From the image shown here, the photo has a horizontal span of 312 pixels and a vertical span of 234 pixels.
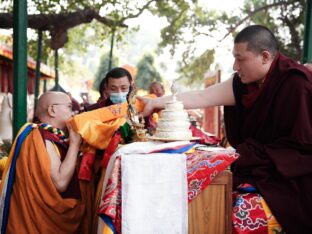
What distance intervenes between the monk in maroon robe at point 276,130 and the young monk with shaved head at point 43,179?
1.22 meters

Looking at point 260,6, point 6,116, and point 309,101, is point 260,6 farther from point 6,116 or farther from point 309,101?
point 309,101

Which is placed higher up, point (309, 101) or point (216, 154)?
point (309, 101)

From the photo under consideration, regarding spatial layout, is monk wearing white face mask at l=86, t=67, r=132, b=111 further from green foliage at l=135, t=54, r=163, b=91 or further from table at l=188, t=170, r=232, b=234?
green foliage at l=135, t=54, r=163, b=91

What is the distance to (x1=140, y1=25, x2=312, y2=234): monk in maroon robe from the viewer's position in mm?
2445

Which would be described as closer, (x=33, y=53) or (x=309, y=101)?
(x=309, y=101)

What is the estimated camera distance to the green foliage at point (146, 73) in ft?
107

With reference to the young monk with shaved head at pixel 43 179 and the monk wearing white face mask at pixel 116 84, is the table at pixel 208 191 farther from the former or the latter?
the monk wearing white face mask at pixel 116 84

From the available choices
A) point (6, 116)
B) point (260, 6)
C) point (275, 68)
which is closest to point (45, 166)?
point (275, 68)

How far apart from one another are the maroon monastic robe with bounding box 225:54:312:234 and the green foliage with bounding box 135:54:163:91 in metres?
30.0

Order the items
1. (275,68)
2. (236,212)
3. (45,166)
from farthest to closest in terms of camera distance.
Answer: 1. (45,166)
2. (275,68)
3. (236,212)

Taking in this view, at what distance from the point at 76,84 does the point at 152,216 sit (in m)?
43.6

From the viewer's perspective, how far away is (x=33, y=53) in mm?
14094

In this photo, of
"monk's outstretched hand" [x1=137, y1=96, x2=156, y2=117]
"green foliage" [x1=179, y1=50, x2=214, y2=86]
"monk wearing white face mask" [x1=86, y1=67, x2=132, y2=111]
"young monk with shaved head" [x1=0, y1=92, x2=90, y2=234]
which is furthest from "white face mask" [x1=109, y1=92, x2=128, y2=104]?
"green foliage" [x1=179, y1=50, x2=214, y2=86]

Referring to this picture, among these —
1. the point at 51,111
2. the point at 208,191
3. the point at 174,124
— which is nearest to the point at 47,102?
the point at 51,111
